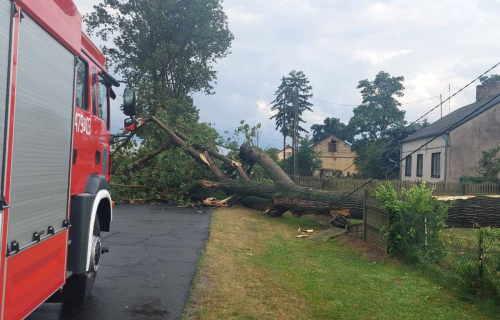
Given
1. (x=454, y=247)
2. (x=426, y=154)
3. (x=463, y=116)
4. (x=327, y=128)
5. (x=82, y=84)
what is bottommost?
(x=454, y=247)

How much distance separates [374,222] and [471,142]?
53.5 ft

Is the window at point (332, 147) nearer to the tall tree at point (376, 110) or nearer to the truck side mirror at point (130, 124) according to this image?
the tall tree at point (376, 110)

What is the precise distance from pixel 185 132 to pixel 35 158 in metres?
15.8

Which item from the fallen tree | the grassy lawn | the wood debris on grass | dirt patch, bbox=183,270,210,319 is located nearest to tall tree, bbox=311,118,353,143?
the fallen tree

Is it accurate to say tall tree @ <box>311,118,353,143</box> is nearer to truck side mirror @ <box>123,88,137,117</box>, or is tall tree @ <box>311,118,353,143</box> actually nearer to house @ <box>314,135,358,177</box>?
house @ <box>314,135,358,177</box>

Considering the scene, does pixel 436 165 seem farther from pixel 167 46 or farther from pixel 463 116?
pixel 167 46

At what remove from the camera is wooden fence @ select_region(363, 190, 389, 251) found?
859 cm

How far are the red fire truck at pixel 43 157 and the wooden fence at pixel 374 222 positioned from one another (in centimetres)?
582

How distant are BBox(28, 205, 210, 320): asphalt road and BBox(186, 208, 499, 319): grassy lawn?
29 centimetres

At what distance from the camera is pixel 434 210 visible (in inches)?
310

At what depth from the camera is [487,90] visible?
1067 inches

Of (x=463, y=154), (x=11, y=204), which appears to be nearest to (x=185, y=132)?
(x=463, y=154)

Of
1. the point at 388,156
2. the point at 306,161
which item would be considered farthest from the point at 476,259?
the point at 306,161

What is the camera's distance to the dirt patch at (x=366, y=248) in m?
8.50
